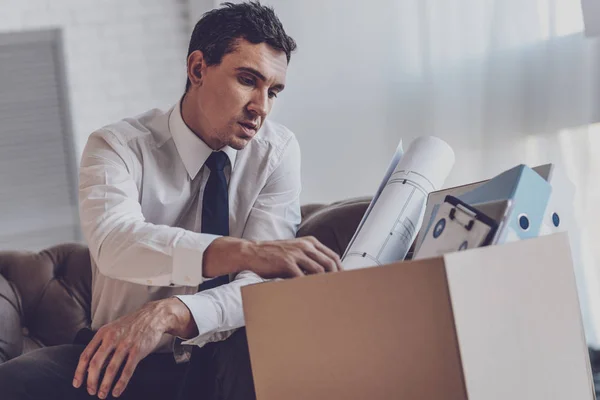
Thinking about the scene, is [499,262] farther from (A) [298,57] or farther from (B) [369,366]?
(A) [298,57]

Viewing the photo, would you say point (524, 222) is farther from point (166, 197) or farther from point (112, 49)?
point (112, 49)

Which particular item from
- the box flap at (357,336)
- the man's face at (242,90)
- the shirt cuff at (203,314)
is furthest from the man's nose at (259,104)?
the box flap at (357,336)

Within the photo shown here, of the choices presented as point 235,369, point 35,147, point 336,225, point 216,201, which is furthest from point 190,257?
point 35,147

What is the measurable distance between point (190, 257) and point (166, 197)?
51cm

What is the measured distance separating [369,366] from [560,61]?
168cm

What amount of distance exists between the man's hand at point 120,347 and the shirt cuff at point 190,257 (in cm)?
7

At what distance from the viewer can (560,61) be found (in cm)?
243

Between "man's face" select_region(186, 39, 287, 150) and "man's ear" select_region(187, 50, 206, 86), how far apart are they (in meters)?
0.05

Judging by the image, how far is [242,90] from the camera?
71.6 inches

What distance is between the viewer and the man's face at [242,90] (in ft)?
5.93

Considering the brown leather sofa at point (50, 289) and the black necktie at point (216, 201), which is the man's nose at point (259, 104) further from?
the brown leather sofa at point (50, 289)

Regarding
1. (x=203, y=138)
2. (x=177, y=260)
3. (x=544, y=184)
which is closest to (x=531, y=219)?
(x=544, y=184)

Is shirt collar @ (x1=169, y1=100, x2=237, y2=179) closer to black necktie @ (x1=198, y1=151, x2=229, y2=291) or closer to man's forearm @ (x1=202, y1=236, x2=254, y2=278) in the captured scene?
black necktie @ (x1=198, y1=151, x2=229, y2=291)

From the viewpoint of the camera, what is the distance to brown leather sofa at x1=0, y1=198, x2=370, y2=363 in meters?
2.01
